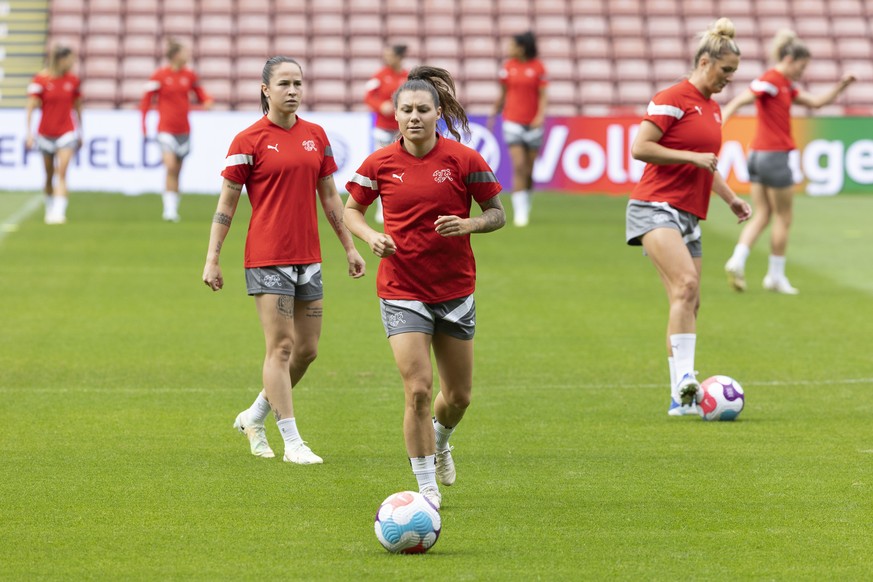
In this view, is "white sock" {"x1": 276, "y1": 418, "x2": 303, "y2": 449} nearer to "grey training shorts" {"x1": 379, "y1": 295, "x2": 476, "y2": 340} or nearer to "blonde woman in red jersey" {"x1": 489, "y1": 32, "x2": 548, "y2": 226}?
"grey training shorts" {"x1": 379, "y1": 295, "x2": 476, "y2": 340}

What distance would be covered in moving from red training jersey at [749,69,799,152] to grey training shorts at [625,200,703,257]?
555cm

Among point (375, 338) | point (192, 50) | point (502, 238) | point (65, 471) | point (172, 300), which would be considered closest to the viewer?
point (65, 471)

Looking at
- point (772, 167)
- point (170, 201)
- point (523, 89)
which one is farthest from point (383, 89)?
point (772, 167)

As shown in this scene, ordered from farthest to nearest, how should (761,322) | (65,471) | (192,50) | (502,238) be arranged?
(192,50), (502,238), (761,322), (65,471)

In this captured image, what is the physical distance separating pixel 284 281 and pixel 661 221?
2709 mm

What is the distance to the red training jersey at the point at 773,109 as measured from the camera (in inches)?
599

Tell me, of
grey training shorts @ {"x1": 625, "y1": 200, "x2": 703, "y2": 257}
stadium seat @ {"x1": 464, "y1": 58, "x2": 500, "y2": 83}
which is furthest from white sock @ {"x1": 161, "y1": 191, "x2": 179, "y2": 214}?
grey training shorts @ {"x1": 625, "y1": 200, "x2": 703, "y2": 257}

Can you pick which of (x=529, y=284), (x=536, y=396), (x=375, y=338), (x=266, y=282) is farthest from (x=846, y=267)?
(x=266, y=282)

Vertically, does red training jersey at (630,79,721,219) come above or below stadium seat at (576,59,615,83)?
below

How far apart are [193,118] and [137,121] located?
89 centimetres

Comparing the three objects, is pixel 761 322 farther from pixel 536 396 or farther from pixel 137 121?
pixel 137 121

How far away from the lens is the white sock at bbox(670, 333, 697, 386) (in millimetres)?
9688

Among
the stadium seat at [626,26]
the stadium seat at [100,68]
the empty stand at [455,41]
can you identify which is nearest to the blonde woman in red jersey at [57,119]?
the empty stand at [455,41]

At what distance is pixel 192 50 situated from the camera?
30234 mm
